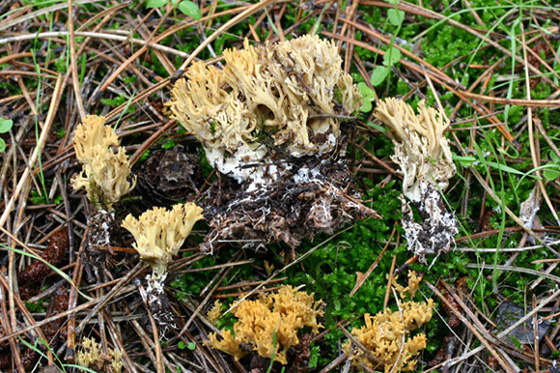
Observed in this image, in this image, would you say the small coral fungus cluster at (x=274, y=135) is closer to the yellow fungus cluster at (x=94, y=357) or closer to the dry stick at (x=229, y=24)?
the dry stick at (x=229, y=24)

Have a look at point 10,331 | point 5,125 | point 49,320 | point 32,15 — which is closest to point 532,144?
point 49,320

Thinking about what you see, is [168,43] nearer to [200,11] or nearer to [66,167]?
[200,11]

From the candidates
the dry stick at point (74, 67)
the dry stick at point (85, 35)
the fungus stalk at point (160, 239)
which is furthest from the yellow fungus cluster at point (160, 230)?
the dry stick at point (85, 35)

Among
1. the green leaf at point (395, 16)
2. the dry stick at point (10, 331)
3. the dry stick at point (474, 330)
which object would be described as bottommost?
the dry stick at point (474, 330)

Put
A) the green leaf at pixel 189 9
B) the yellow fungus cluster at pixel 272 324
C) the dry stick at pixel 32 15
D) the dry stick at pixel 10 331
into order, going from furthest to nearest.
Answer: the dry stick at pixel 32 15 → the green leaf at pixel 189 9 → the dry stick at pixel 10 331 → the yellow fungus cluster at pixel 272 324

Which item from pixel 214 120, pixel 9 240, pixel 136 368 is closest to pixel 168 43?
pixel 214 120

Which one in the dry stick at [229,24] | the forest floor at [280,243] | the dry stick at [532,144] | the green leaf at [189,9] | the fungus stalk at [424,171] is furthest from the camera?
the dry stick at [229,24]

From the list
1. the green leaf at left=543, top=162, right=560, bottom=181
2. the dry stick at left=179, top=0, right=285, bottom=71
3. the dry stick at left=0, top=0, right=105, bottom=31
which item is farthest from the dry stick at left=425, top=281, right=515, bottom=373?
the dry stick at left=0, top=0, right=105, bottom=31
